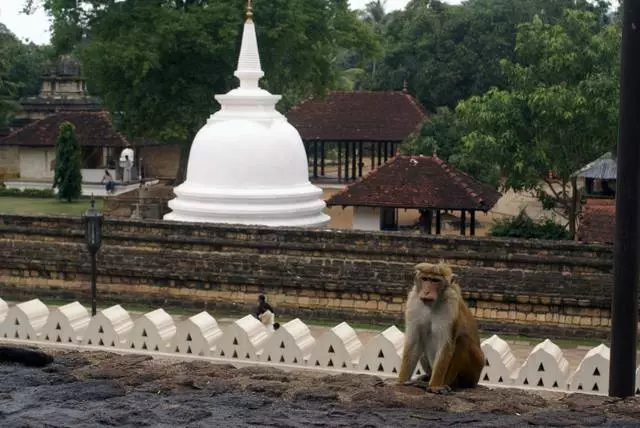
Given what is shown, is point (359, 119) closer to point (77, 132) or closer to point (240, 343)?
point (77, 132)

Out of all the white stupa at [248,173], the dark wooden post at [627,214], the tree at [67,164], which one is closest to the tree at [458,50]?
the tree at [67,164]

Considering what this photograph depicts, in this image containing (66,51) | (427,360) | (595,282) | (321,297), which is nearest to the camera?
(427,360)

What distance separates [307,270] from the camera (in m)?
18.6

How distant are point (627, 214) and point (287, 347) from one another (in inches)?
210

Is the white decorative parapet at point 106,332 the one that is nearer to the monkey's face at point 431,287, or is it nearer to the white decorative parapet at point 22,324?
the white decorative parapet at point 22,324

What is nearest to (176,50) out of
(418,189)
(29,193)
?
(418,189)

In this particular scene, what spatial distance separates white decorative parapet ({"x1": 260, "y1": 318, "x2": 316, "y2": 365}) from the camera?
38.1 feet

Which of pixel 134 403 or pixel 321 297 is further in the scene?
pixel 321 297

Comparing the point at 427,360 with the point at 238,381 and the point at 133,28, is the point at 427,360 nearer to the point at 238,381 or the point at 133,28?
the point at 238,381

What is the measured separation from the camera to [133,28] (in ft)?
115

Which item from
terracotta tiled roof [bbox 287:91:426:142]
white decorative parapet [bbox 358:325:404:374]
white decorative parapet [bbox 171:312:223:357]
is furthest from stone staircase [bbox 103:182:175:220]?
white decorative parapet [bbox 358:325:404:374]

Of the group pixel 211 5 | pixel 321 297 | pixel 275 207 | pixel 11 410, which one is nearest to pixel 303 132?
pixel 211 5

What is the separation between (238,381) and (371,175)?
73.5 feet

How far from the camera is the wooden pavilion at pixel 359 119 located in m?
42.8
